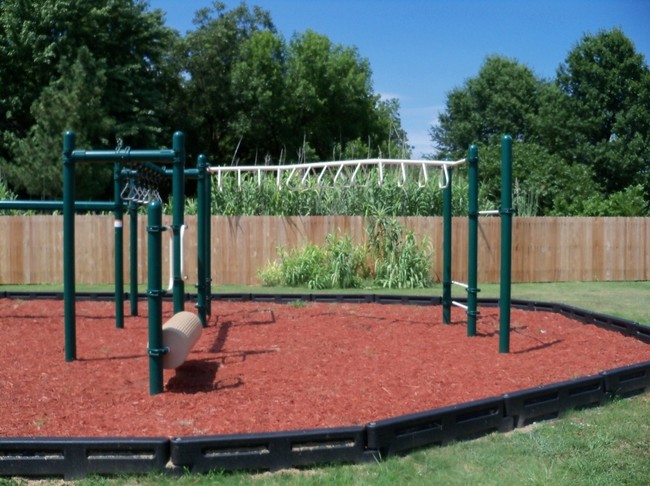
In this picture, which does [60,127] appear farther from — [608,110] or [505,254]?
[608,110]

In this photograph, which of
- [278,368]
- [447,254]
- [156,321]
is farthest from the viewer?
[447,254]

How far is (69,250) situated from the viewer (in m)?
7.17

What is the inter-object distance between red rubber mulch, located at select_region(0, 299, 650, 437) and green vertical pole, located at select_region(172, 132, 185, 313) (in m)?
0.67

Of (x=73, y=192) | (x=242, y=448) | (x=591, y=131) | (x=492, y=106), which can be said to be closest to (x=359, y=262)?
(x=73, y=192)

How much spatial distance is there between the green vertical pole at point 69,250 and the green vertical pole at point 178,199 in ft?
3.18

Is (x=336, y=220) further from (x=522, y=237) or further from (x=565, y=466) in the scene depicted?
(x=565, y=466)

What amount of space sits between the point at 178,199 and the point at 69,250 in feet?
3.75

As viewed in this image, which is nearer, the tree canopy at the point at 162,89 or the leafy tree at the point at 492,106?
the tree canopy at the point at 162,89

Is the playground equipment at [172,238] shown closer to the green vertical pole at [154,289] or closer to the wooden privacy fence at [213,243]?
the green vertical pole at [154,289]

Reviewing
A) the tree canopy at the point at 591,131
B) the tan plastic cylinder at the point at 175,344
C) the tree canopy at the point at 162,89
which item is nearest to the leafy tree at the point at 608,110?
the tree canopy at the point at 591,131

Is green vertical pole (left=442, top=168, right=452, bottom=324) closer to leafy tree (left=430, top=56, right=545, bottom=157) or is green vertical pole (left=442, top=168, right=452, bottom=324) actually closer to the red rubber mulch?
the red rubber mulch

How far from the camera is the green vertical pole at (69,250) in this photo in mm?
7184

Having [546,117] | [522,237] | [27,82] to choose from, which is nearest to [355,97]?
[546,117]

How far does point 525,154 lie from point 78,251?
808 inches
